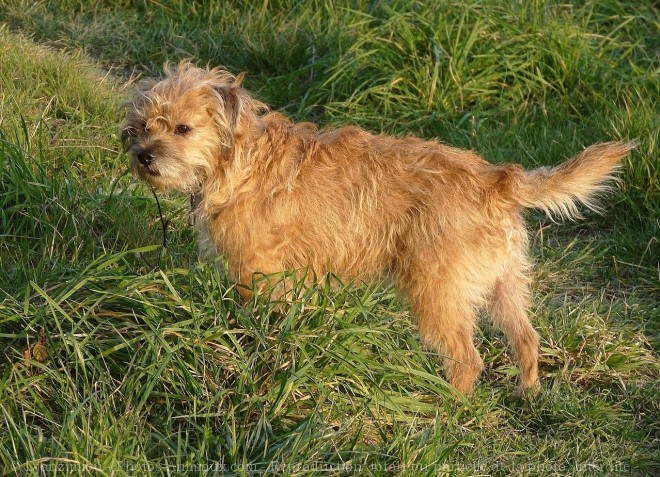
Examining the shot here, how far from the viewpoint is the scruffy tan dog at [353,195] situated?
14.7ft

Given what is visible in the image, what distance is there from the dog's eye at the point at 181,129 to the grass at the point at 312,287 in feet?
1.99

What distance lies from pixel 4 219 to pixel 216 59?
10.2ft

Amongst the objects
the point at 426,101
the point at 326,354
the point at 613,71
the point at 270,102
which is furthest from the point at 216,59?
the point at 326,354

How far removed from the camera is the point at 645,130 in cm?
629

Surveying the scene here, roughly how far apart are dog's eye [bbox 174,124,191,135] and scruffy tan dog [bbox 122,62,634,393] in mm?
10

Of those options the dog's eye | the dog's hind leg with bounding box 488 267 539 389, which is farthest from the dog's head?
the dog's hind leg with bounding box 488 267 539 389

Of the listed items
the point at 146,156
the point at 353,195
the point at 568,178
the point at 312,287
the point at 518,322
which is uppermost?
the point at 568,178

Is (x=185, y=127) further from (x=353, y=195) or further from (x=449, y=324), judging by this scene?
(x=449, y=324)

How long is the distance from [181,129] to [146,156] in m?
0.21

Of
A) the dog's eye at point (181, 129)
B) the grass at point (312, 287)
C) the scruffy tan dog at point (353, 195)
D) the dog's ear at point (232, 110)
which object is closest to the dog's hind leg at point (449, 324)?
the scruffy tan dog at point (353, 195)

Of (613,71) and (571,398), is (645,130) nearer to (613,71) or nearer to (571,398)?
(613,71)

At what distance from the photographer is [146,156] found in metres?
4.43

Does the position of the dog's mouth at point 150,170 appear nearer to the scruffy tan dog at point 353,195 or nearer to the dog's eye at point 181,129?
the scruffy tan dog at point 353,195

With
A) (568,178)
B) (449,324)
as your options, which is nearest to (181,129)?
(449,324)
